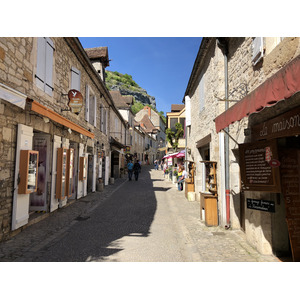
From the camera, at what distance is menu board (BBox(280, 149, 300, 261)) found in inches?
137

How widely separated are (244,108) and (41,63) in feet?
18.4

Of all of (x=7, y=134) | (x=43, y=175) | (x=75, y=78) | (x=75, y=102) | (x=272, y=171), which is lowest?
(x=43, y=175)

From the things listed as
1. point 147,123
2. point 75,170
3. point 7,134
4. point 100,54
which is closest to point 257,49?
point 7,134

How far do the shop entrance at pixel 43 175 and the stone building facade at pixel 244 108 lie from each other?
4696 millimetres

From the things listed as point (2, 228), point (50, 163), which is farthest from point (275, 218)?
point (50, 163)

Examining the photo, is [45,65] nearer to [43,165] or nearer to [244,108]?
[43,165]

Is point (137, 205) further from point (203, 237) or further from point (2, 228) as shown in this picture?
point (2, 228)

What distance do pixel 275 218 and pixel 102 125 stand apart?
38.8 feet

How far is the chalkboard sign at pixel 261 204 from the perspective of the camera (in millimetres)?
3886

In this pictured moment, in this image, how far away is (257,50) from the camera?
4.36m

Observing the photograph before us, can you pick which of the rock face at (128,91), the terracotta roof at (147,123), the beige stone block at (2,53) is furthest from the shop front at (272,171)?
the rock face at (128,91)

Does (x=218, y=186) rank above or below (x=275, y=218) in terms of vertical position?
above

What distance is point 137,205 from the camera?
342 inches

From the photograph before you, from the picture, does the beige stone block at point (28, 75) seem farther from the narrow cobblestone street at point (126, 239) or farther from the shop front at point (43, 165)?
the narrow cobblestone street at point (126, 239)
